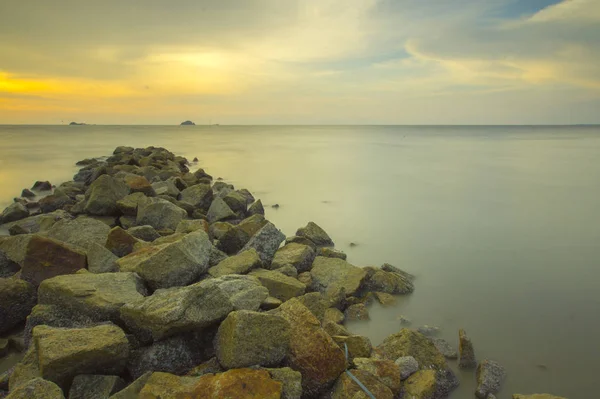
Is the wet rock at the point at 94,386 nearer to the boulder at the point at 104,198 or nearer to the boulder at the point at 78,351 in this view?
the boulder at the point at 78,351

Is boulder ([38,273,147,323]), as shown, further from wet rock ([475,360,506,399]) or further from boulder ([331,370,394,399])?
wet rock ([475,360,506,399])

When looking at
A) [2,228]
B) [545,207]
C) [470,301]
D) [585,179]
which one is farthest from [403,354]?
[585,179]

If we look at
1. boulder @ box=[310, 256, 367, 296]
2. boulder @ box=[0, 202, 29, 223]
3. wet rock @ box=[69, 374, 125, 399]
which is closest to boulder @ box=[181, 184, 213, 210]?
boulder @ box=[0, 202, 29, 223]

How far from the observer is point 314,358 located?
3.25 m

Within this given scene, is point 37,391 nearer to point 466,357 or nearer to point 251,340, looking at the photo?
point 251,340

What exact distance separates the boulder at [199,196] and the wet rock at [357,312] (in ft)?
18.7

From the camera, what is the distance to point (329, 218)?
11.8 m

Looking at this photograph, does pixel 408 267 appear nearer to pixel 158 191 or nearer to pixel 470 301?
pixel 470 301

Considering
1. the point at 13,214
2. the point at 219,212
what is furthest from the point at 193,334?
the point at 13,214

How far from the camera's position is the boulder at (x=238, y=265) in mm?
5020

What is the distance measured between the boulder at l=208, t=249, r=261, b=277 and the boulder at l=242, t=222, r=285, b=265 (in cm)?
43

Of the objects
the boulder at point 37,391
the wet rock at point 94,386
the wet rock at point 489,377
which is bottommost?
the wet rock at point 489,377

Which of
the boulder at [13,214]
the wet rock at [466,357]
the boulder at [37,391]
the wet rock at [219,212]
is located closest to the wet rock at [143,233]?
the wet rock at [219,212]

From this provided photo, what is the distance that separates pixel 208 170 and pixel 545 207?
1791 cm
